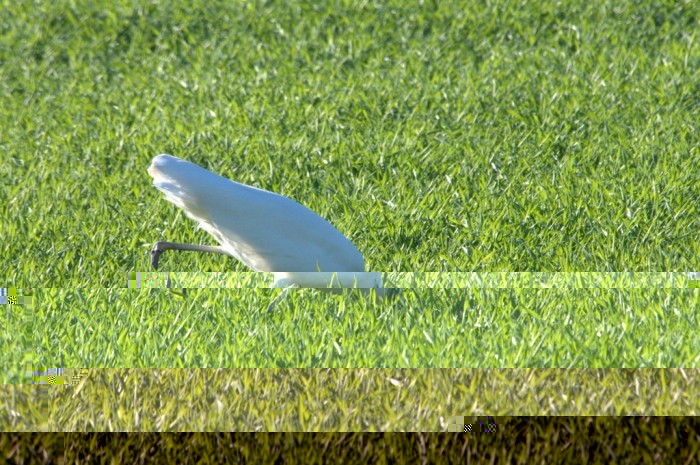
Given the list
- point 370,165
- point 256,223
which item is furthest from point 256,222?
point 370,165

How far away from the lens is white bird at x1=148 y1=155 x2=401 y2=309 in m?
3.33

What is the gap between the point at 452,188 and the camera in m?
5.07

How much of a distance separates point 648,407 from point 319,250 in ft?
4.54

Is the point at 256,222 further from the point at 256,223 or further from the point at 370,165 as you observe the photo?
the point at 370,165

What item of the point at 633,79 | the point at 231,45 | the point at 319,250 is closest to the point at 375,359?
the point at 319,250

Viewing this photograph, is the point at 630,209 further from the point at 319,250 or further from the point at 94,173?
the point at 94,173

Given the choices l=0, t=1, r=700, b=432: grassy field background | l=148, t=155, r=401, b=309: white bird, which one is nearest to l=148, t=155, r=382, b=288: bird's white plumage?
l=148, t=155, r=401, b=309: white bird

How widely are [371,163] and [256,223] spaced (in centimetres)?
209

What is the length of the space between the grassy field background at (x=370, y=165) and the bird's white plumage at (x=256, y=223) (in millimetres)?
505

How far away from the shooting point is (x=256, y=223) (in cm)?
339

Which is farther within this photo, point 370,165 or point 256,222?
point 370,165

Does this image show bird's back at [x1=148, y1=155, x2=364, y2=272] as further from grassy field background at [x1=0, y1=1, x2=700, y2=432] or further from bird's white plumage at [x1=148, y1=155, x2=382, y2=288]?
grassy field background at [x1=0, y1=1, x2=700, y2=432]

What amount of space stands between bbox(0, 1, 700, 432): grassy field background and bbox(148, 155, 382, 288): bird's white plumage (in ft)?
1.66

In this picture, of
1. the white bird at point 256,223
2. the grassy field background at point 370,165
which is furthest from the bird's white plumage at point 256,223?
the grassy field background at point 370,165
